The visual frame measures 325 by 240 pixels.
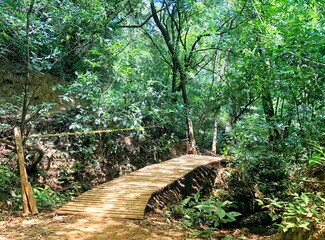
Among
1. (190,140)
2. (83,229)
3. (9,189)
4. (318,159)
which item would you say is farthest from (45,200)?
(190,140)

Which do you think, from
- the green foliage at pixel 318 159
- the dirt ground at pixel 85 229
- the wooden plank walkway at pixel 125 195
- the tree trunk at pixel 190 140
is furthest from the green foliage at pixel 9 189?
the tree trunk at pixel 190 140

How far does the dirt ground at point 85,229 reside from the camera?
127 inches

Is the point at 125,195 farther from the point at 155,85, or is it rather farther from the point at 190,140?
the point at 155,85

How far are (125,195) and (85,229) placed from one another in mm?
1412

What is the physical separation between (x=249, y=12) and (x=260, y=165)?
5580 mm

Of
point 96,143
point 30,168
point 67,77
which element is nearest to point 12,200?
point 30,168

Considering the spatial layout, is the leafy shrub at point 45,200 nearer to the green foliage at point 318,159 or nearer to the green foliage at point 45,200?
the green foliage at point 45,200

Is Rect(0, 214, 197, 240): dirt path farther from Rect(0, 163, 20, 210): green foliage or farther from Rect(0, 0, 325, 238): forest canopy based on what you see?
Rect(0, 0, 325, 238): forest canopy

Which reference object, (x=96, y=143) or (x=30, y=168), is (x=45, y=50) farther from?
(x=30, y=168)

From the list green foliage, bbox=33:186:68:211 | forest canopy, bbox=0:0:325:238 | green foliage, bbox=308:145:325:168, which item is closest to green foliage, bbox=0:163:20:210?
forest canopy, bbox=0:0:325:238

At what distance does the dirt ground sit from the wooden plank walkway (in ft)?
0.70

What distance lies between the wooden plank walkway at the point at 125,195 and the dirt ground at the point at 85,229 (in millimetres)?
213

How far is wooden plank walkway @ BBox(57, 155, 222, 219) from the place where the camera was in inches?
160

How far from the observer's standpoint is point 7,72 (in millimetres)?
9664
